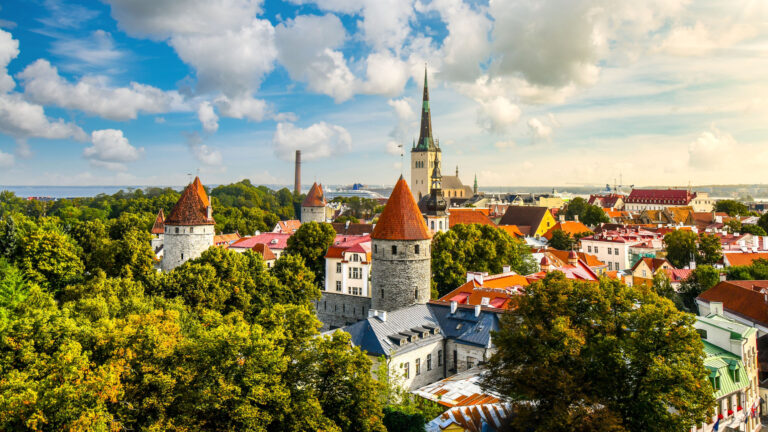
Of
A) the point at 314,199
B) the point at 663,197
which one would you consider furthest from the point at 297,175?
the point at 663,197

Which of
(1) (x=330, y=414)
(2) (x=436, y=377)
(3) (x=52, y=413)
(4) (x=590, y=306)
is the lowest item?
(2) (x=436, y=377)

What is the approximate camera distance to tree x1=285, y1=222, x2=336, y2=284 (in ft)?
158

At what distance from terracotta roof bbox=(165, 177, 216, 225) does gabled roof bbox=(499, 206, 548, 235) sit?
56.1 meters

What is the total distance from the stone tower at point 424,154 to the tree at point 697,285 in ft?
260

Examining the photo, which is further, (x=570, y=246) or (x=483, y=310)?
(x=570, y=246)

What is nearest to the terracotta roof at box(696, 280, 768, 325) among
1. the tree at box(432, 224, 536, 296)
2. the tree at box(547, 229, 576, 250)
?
the tree at box(432, 224, 536, 296)

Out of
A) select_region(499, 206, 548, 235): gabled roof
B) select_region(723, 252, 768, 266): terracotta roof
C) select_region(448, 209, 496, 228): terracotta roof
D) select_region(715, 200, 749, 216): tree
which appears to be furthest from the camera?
select_region(715, 200, 749, 216): tree

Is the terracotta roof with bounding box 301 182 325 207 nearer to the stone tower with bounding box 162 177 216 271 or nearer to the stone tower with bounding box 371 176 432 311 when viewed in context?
the stone tower with bounding box 162 177 216 271

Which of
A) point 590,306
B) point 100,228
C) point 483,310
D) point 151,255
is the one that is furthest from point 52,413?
point 100,228

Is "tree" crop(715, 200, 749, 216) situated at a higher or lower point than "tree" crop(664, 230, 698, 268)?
higher

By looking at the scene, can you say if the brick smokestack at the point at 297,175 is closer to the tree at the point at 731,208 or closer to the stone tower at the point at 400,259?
the tree at the point at 731,208

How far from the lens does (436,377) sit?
2841 centimetres

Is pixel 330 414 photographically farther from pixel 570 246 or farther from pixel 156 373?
pixel 570 246

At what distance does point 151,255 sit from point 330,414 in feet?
97.0
